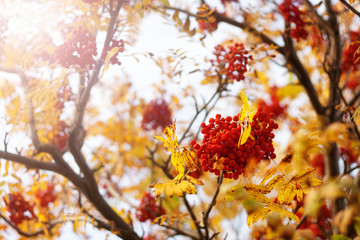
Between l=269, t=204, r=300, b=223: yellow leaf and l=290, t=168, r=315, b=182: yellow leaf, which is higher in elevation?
l=290, t=168, r=315, b=182: yellow leaf

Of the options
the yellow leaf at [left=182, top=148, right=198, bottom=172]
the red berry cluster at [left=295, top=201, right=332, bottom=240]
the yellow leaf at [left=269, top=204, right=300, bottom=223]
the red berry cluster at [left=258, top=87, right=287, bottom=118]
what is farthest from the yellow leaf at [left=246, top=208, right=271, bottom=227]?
the red berry cluster at [left=258, top=87, right=287, bottom=118]

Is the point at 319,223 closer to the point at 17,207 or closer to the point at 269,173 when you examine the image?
the point at 269,173

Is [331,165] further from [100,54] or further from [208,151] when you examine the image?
[100,54]

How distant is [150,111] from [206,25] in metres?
2.25

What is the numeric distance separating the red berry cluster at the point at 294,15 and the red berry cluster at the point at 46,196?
13.8 ft

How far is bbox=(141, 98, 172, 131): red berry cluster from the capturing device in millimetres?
5168

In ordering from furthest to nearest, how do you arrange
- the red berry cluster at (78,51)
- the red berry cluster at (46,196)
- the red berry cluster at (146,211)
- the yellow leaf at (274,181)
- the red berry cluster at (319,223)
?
1. the red berry cluster at (46,196)
2. the red berry cluster at (146,211)
3. the red berry cluster at (319,223)
4. the red berry cluster at (78,51)
5. the yellow leaf at (274,181)

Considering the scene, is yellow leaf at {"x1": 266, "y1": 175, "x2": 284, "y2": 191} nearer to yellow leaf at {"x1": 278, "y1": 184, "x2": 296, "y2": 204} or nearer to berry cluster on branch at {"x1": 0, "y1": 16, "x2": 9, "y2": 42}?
yellow leaf at {"x1": 278, "y1": 184, "x2": 296, "y2": 204}

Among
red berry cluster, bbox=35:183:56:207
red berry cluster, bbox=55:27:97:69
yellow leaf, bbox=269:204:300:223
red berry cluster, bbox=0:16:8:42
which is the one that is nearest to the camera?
yellow leaf, bbox=269:204:300:223

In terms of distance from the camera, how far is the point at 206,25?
3.51m

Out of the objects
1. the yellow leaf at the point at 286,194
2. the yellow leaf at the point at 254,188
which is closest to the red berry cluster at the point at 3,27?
the yellow leaf at the point at 254,188

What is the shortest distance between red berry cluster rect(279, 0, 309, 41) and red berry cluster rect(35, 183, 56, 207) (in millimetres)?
4213

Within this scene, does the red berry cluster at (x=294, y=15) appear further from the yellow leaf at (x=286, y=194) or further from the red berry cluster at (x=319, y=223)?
the yellow leaf at (x=286, y=194)

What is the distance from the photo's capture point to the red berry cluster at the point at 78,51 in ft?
7.50
